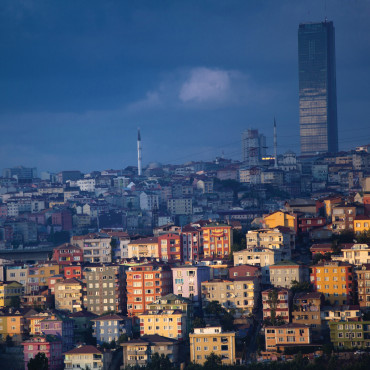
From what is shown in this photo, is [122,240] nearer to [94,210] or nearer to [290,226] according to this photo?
[290,226]

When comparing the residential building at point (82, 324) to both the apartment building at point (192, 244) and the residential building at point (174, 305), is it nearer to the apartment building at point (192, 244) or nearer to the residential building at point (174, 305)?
the residential building at point (174, 305)

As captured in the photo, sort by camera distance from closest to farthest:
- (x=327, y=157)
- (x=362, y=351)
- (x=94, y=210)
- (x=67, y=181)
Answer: (x=362, y=351)
(x=94, y=210)
(x=327, y=157)
(x=67, y=181)

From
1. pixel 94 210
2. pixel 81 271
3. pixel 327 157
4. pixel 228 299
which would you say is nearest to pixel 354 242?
pixel 228 299

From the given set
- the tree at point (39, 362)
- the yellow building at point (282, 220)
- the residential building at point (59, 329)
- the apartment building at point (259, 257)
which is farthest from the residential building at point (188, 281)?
the yellow building at point (282, 220)

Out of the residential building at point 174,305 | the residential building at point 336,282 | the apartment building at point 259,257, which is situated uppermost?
the apartment building at point 259,257

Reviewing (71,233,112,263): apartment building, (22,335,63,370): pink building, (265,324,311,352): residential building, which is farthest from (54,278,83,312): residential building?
(265,324,311,352): residential building

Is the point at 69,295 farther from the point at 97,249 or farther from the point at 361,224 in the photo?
the point at 361,224

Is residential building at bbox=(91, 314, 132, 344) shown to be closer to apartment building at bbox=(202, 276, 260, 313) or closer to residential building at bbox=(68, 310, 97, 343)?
residential building at bbox=(68, 310, 97, 343)
